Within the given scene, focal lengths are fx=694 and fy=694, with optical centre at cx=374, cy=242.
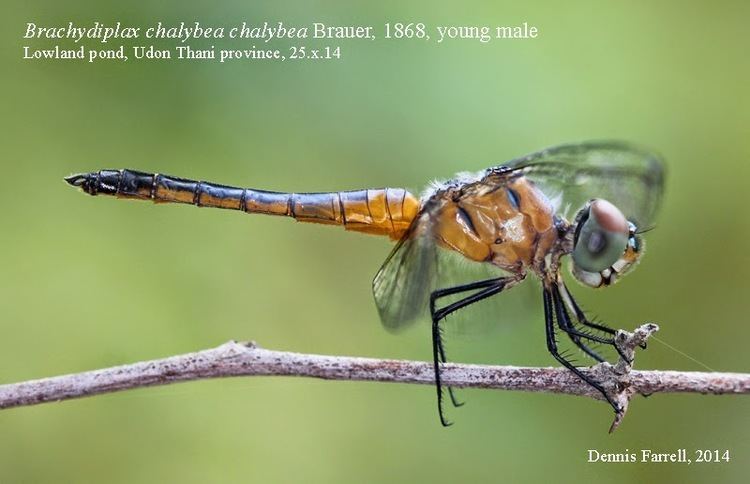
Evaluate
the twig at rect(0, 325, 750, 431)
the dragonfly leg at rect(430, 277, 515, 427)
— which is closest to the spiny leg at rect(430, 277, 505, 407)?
the dragonfly leg at rect(430, 277, 515, 427)

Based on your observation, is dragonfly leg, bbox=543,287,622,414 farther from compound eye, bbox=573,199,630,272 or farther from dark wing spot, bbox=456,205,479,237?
dark wing spot, bbox=456,205,479,237

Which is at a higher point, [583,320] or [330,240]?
[330,240]

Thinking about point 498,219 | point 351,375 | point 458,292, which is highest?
point 498,219

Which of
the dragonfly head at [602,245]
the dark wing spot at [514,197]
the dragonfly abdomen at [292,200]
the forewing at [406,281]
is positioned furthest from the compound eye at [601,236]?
the dragonfly abdomen at [292,200]

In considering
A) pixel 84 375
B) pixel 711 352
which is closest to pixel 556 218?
pixel 711 352

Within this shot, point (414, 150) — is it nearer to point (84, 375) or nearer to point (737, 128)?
point (737, 128)

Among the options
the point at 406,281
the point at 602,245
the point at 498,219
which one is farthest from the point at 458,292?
the point at 602,245

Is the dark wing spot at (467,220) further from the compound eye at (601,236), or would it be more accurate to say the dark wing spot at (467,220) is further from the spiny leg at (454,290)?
the compound eye at (601,236)

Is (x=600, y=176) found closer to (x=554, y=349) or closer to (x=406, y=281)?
(x=554, y=349)
